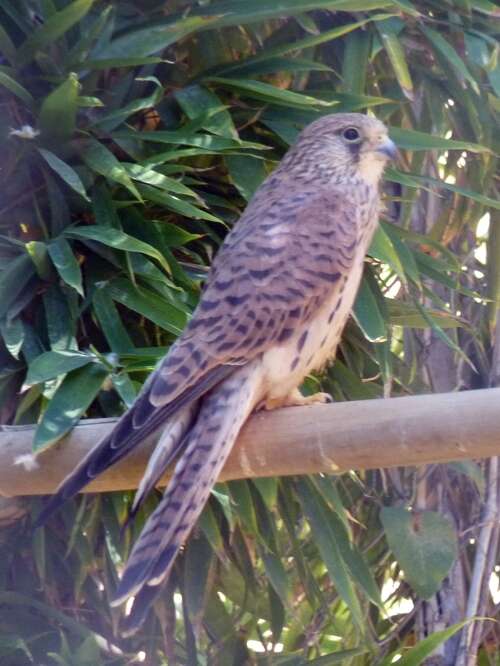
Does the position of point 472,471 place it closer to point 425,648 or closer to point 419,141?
point 425,648

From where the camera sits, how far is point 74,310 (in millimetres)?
3053

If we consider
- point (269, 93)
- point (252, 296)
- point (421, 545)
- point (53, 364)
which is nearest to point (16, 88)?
point (269, 93)

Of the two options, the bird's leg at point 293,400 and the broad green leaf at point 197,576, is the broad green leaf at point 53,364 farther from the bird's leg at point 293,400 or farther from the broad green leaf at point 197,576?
the broad green leaf at point 197,576

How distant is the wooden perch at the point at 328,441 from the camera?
206cm

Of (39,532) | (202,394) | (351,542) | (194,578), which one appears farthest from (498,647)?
(202,394)

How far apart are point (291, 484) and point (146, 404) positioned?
3.57 ft

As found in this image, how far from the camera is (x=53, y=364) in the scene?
2754 millimetres

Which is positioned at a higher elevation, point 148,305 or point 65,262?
point 65,262

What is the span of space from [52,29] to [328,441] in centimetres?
133

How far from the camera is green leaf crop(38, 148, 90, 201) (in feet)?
9.90

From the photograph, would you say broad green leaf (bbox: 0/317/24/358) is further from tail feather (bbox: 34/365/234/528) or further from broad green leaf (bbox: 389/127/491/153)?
broad green leaf (bbox: 389/127/491/153)

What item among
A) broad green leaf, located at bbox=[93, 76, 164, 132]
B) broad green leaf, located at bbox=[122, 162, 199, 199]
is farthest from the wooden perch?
broad green leaf, located at bbox=[93, 76, 164, 132]

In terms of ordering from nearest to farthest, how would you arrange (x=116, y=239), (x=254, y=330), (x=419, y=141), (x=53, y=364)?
(x=254, y=330)
(x=53, y=364)
(x=116, y=239)
(x=419, y=141)

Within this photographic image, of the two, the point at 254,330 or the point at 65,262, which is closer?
the point at 254,330
